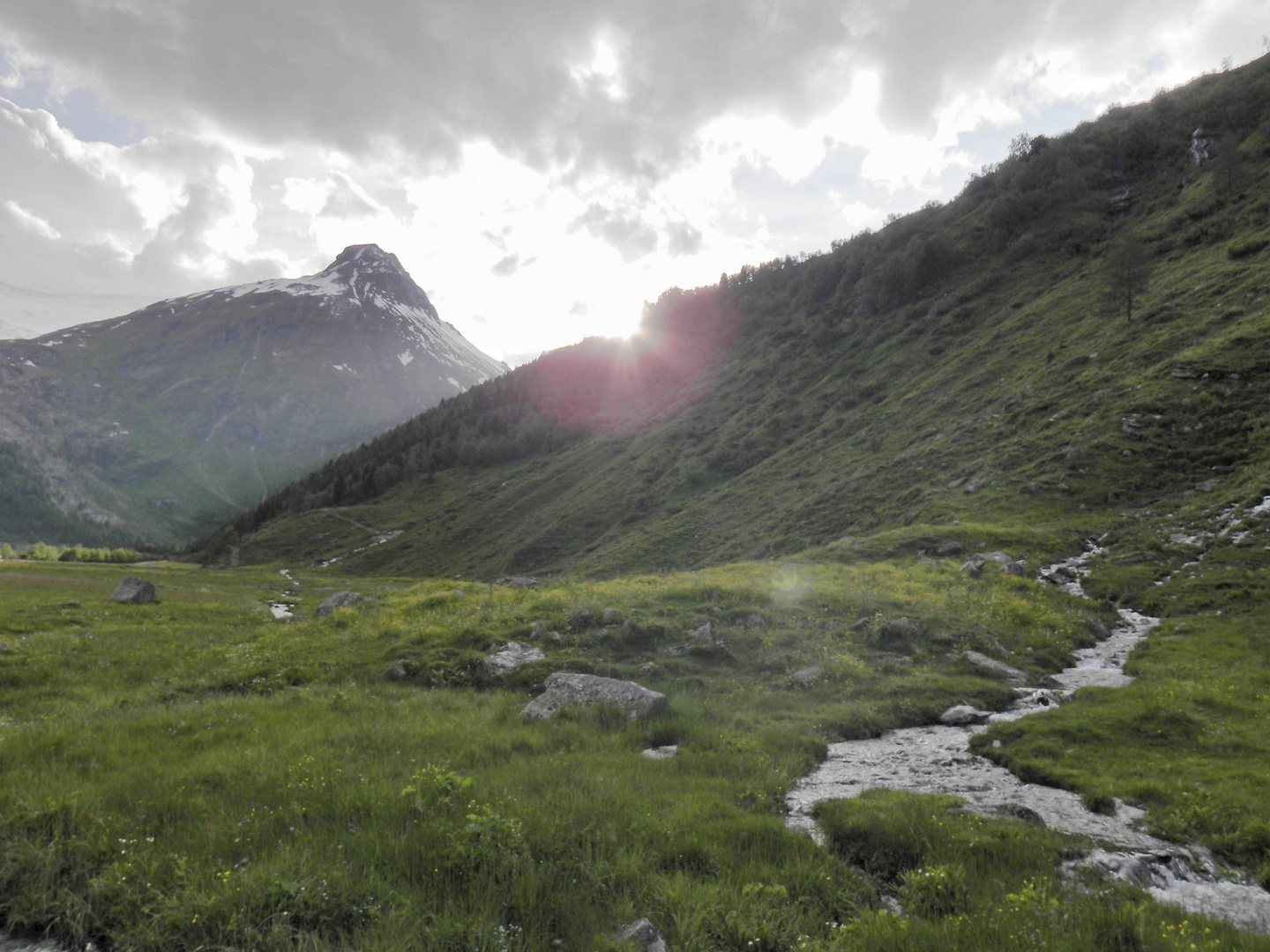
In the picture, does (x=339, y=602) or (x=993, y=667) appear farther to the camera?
(x=339, y=602)

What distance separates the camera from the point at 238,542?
158 metres

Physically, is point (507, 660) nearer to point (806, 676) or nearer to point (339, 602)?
point (806, 676)

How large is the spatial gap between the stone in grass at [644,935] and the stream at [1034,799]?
3311 millimetres

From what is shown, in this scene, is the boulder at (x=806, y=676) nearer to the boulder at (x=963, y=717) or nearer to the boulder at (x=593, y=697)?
the boulder at (x=963, y=717)

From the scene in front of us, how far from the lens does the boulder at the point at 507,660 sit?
1584cm

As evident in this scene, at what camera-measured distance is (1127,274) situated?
4912cm

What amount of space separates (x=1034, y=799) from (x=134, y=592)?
44.1 meters

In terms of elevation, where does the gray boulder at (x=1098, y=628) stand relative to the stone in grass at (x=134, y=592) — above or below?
below

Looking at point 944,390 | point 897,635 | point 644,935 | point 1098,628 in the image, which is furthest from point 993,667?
point 944,390

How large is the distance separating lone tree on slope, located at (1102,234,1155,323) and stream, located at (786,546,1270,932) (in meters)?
48.9

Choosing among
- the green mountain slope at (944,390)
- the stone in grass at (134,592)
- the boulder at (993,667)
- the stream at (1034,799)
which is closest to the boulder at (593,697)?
the stream at (1034,799)

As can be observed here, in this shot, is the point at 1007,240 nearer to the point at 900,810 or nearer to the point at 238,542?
the point at 900,810

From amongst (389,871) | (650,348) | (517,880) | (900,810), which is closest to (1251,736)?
(900,810)

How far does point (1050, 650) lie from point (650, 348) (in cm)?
14895
